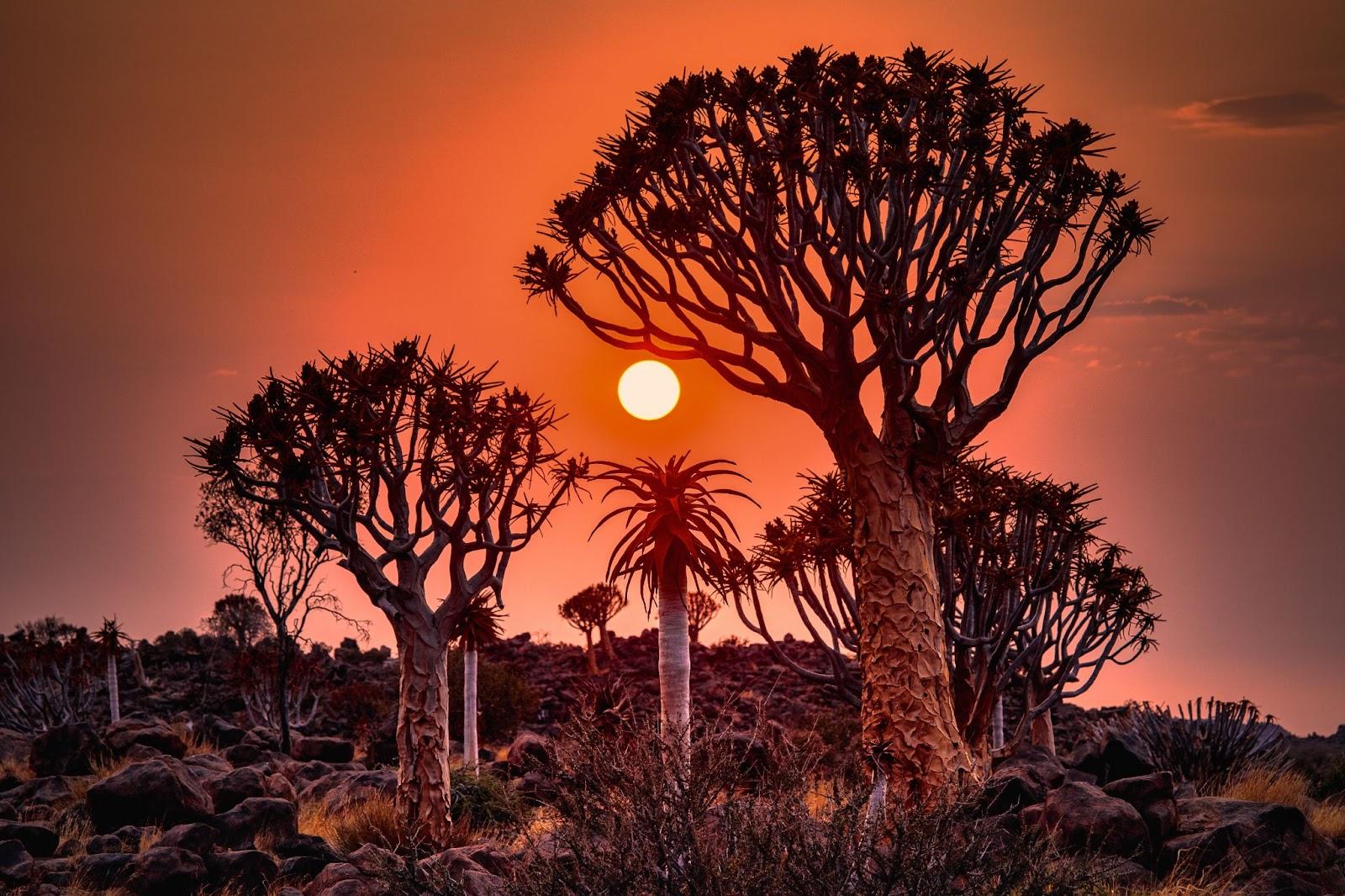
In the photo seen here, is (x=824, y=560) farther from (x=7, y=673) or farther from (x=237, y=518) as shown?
(x=7, y=673)

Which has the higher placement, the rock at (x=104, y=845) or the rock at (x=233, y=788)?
the rock at (x=233, y=788)

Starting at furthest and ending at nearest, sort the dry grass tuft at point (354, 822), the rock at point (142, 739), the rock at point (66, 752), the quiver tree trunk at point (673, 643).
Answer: the rock at point (142, 739) → the rock at point (66, 752) → the dry grass tuft at point (354, 822) → the quiver tree trunk at point (673, 643)

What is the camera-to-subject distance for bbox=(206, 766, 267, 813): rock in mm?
18188

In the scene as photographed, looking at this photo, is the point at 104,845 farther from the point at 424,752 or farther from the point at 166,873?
the point at 424,752

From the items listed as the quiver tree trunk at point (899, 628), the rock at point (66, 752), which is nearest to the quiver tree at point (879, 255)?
the quiver tree trunk at point (899, 628)

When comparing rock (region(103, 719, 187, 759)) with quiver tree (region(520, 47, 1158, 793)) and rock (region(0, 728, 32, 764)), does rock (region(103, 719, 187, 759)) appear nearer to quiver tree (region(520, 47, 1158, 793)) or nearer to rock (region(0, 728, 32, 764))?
rock (region(0, 728, 32, 764))

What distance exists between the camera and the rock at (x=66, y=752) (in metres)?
23.4

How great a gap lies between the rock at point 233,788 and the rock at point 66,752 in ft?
21.3

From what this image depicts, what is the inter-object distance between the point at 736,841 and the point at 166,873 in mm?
8876

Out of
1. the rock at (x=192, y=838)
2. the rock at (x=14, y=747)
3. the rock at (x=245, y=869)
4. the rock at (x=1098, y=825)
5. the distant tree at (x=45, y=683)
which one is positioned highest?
the distant tree at (x=45, y=683)

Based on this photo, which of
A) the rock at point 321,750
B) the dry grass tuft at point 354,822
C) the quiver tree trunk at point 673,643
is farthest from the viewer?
the rock at point 321,750

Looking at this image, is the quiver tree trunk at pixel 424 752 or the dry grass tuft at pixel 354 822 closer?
the quiver tree trunk at pixel 424 752

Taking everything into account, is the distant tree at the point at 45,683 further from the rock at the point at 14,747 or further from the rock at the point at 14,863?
the rock at the point at 14,863

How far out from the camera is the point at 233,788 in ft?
60.2
